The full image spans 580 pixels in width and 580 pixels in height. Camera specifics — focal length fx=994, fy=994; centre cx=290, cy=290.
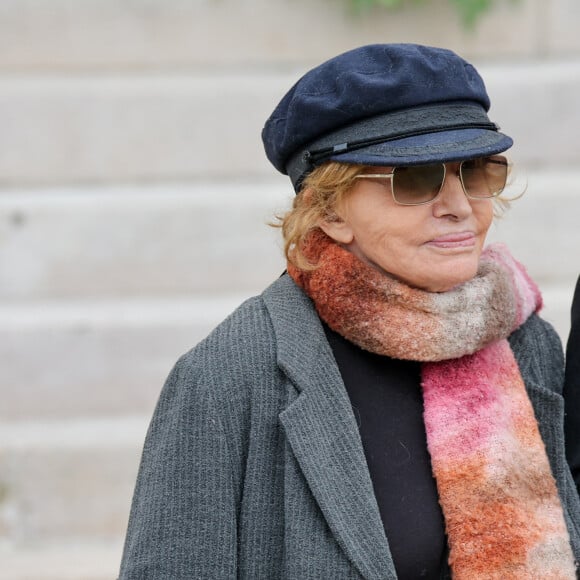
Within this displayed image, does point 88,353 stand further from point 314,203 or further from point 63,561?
point 314,203

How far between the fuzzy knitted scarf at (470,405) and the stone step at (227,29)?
2.55m

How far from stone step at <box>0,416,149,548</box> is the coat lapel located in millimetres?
2663

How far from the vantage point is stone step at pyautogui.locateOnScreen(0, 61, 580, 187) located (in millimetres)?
4496

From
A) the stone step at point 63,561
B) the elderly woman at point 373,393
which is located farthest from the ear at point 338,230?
the stone step at point 63,561

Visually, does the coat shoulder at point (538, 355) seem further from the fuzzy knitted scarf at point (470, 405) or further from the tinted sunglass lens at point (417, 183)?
the tinted sunglass lens at point (417, 183)

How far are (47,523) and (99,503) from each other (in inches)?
10.4

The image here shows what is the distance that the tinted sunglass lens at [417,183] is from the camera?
1.98 meters

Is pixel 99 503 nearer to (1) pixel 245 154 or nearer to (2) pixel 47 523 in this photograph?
(2) pixel 47 523

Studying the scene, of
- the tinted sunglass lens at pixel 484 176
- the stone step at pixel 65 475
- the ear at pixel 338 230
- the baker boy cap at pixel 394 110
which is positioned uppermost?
the baker boy cap at pixel 394 110

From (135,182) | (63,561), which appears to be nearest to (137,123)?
(135,182)

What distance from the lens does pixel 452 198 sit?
6.68ft

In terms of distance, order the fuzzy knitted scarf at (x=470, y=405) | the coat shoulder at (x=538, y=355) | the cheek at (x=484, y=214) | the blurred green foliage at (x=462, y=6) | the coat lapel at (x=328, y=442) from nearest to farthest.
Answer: the coat lapel at (x=328, y=442) → the fuzzy knitted scarf at (x=470, y=405) → the cheek at (x=484, y=214) → the coat shoulder at (x=538, y=355) → the blurred green foliage at (x=462, y=6)

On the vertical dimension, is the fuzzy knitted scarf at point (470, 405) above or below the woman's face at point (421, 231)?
below

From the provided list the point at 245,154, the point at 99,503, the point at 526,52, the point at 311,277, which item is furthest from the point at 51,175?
the point at 311,277
